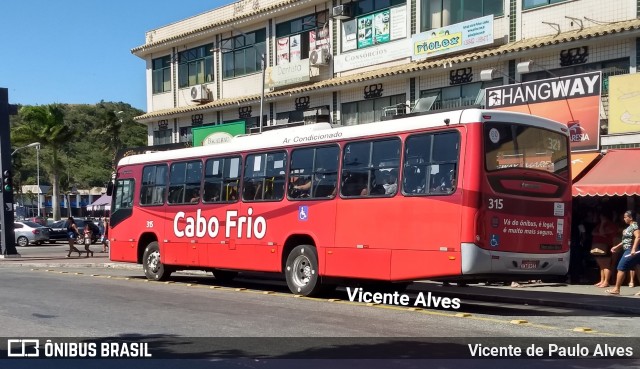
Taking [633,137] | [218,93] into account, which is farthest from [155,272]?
[218,93]

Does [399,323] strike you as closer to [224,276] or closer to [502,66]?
[224,276]

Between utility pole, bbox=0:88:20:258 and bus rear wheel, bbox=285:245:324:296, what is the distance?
2097cm

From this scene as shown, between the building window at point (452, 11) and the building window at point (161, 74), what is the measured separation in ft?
57.0

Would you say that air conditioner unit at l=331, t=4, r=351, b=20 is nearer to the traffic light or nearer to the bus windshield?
the bus windshield

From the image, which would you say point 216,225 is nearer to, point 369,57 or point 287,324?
point 287,324

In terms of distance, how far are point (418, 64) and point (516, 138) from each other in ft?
41.0

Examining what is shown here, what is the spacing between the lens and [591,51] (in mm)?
19500

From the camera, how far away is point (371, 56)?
1056 inches

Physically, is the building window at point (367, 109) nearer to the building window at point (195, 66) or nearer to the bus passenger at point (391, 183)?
the building window at point (195, 66)

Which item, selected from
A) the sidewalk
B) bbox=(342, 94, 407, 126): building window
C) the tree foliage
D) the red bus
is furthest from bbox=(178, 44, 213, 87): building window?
the tree foliage

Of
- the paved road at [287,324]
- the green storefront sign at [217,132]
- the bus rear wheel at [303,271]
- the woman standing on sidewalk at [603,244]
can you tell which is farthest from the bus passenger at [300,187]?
the green storefront sign at [217,132]

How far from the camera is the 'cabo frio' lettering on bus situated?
1583 centimetres

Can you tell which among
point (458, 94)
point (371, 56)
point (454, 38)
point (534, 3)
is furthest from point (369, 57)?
point (534, 3)

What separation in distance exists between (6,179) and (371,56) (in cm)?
1700
